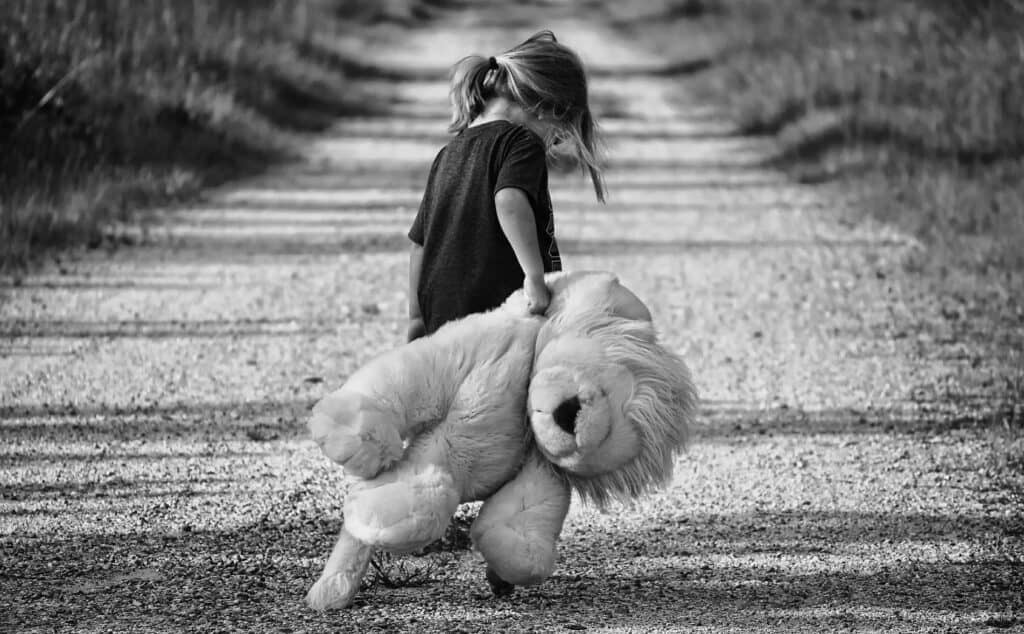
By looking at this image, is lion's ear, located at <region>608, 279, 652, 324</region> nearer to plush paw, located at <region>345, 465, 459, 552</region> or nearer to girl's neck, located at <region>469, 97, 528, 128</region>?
girl's neck, located at <region>469, 97, 528, 128</region>

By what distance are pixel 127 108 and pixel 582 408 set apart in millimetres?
8782

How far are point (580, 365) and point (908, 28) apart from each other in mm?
13772

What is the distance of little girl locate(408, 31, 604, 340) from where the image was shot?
3.81 metres

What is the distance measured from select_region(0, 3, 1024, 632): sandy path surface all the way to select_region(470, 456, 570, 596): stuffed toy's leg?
0.63ft

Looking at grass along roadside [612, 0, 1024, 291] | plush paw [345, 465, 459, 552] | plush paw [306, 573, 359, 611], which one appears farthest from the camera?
grass along roadside [612, 0, 1024, 291]

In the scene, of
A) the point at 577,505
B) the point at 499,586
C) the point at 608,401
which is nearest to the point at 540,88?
the point at 608,401

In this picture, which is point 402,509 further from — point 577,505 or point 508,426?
point 577,505

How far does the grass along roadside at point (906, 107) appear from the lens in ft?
32.2

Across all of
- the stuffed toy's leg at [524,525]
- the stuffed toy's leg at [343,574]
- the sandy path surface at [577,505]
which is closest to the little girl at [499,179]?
the stuffed toy's leg at [524,525]

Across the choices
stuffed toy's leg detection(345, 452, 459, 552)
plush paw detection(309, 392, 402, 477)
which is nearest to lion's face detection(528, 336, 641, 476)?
stuffed toy's leg detection(345, 452, 459, 552)

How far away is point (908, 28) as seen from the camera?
16.3 meters

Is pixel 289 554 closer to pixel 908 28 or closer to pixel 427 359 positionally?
pixel 427 359

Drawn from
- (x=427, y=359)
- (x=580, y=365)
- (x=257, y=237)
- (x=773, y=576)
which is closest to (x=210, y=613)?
(x=427, y=359)

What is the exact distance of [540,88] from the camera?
3.88 meters
